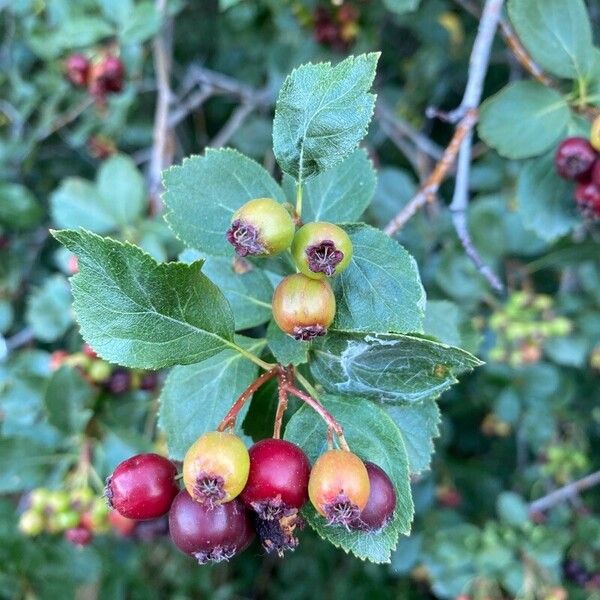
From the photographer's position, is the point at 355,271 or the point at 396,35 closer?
the point at 355,271

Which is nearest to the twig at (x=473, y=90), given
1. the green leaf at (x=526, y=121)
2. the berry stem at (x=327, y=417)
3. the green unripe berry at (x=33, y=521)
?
the green leaf at (x=526, y=121)

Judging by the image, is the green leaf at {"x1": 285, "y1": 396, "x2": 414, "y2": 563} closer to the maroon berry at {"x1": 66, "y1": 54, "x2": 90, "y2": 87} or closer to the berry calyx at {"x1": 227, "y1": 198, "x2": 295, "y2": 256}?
the berry calyx at {"x1": 227, "y1": 198, "x2": 295, "y2": 256}

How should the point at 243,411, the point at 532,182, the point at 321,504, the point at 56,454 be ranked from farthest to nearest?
the point at 56,454 < the point at 532,182 < the point at 243,411 < the point at 321,504

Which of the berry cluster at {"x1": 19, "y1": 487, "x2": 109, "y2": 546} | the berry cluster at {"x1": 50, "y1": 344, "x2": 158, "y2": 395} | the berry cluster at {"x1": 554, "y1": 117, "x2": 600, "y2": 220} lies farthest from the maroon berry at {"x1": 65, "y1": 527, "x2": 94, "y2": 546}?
the berry cluster at {"x1": 554, "y1": 117, "x2": 600, "y2": 220}

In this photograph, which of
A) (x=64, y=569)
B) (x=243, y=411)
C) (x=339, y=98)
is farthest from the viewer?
(x=64, y=569)

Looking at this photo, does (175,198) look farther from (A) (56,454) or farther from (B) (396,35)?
(B) (396,35)

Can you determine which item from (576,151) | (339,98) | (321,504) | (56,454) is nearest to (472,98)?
(576,151)

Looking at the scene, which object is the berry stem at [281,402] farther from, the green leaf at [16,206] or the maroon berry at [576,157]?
the green leaf at [16,206]
